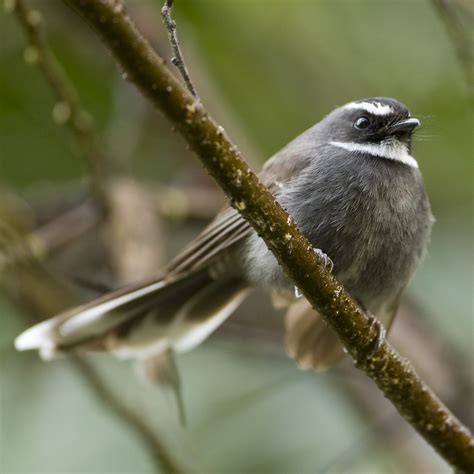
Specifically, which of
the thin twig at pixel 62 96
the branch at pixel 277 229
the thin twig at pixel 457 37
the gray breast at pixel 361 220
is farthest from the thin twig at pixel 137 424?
the thin twig at pixel 457 37

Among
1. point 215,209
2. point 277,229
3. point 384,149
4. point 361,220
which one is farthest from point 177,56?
point 215,209

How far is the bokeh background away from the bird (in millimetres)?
492

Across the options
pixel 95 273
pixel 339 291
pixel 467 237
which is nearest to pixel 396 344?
pixel 467 237

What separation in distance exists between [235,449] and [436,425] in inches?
90.5

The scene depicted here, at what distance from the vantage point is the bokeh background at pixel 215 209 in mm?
5539

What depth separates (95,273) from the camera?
685 centimetres

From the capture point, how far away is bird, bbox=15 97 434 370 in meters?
3.99

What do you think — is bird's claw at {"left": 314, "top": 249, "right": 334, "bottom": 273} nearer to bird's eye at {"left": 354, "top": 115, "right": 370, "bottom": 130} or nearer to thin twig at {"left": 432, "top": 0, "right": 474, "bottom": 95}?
bird's eye at {"left": 354, "top": 115, "right": 370, "bottom": 130}

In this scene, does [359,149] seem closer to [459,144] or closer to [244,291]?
[244,291]

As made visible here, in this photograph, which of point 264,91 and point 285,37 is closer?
point 285,37

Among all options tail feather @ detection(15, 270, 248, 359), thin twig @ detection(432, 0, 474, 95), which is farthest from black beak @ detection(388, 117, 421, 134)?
tail feather @ detection(15, 270, 248, 359)

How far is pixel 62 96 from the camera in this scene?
4828 mm

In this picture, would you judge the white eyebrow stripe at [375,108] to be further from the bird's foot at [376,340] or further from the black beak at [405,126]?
the bird's foot at [376,340]

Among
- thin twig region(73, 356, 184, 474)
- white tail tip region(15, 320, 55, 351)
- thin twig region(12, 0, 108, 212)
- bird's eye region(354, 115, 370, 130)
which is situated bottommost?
thin twig region(73, 356, 184, 474)
